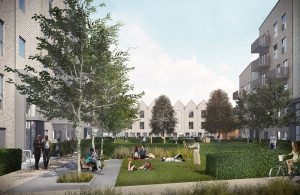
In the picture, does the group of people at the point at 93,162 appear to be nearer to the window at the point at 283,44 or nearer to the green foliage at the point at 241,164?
the green foliage at the point at 241,164

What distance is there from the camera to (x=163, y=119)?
93.8m

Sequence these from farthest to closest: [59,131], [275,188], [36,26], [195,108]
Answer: [195,108], [59,131], [36,26], [275,188]

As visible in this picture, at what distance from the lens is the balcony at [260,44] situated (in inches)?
2191

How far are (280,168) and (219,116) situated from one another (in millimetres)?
55677

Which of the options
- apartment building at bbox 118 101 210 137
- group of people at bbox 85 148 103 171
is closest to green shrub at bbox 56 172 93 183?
group of people at bbox 85 148 103 171

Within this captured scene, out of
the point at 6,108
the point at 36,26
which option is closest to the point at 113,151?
the point at 6,108

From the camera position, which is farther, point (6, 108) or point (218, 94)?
point (218, 94)

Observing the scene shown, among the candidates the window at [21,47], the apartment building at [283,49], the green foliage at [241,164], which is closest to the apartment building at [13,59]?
the window at [21,47]

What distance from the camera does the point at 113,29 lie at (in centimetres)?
1927

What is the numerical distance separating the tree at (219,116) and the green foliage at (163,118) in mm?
17152

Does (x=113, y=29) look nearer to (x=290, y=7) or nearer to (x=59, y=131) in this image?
(x=290, y=7)

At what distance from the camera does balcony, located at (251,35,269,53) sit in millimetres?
55656

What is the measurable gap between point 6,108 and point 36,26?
12060 mm

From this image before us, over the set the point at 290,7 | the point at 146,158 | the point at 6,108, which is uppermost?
the point at 290,7
